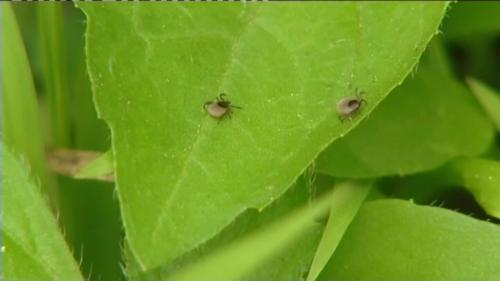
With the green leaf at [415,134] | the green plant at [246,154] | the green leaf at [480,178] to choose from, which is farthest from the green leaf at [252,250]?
the green leaf at [480,178]

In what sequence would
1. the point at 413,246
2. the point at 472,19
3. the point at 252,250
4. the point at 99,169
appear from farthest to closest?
the point at 472,19 → the point at 99,169 → the point at 413,246 → the point at 252,250

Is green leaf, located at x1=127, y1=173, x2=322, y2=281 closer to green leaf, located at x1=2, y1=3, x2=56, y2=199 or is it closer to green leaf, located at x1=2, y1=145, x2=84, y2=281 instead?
green leaf, located at x1=2, y1=145, x2=84, y2=281

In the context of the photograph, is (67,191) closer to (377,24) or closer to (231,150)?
(231,150)

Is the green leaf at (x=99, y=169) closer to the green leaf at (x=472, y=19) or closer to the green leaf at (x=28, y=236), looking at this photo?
the green leaf at (x=28, y=236)

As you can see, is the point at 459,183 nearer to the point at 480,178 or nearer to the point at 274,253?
the point at 480,178

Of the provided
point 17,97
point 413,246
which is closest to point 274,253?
point 413,246
